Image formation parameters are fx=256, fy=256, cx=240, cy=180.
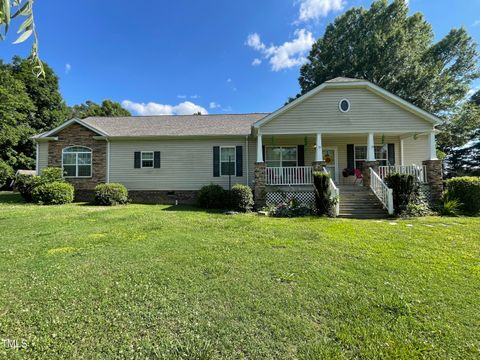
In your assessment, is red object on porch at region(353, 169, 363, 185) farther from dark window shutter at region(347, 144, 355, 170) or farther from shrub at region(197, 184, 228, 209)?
shrub at region(197, 184, 228, 209)

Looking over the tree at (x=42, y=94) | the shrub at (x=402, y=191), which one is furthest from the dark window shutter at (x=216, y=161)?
the tree at (x=42, y=94)

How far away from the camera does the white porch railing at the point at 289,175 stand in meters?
12.2

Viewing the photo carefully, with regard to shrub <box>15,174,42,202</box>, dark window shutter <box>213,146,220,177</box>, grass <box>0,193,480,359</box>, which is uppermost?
dark window shutter <box>213,146,220,177</box>

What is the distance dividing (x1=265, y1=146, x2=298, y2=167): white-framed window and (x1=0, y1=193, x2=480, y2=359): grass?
8.10m

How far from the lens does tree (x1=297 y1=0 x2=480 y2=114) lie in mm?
21844

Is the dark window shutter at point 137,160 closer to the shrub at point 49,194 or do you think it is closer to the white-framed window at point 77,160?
the white-framed window at point 77,160

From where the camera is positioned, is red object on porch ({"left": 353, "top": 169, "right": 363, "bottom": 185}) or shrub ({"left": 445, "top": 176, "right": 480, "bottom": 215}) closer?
shrub ({"left": 445, "top": 176, "right": 480, "bottom": 215})

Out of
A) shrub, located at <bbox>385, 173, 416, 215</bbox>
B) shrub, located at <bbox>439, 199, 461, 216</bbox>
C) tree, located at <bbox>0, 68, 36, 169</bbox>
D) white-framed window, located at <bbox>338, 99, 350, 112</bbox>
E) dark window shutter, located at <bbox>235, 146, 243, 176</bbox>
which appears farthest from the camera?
tree, located at <bbox>0, 68, 36, 169</bbox>

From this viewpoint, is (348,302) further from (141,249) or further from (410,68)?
(410,68)

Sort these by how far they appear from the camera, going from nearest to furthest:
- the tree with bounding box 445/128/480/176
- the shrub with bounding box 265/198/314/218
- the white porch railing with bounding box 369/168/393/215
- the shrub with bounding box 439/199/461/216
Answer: the white porch railing with bounding box 369/168/393/215 < the shrub with bounding box 439/199/461/216 < the shrub with bounding box 265/198/314/218 < the tree with bounding box 445/128/480/176

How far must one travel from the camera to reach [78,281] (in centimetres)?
386

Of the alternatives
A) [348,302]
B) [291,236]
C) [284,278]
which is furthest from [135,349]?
[291,236]

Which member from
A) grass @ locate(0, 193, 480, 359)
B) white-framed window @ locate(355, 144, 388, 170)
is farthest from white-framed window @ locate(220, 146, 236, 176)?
grass @ locate(0, 193, 480, 359)

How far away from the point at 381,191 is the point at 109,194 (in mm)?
12344
